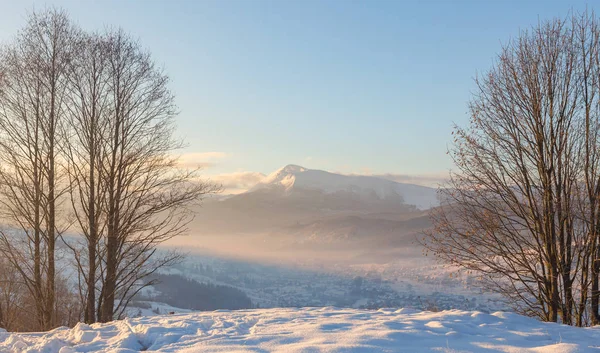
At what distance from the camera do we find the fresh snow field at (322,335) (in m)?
5.97

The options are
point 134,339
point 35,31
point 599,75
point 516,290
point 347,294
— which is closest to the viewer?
point 134,339

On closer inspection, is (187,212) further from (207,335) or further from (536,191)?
(536,191)

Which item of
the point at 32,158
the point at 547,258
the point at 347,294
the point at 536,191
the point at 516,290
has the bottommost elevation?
the point at 347,294

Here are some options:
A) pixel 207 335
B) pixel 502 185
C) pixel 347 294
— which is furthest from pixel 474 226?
pixel 347 294

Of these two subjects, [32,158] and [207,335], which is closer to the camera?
[207,335]

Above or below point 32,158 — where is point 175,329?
below

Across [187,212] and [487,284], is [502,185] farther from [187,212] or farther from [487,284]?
[187,212]

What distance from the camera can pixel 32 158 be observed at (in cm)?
1403

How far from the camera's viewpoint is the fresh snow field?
597 cm

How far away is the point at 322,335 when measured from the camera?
6.57m

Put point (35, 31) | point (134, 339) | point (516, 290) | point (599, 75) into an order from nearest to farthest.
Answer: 1. point (134, 339)
2. point (599, 75)
3. point (516, 290)
4. point (35, 31)

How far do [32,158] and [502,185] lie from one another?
46.9ft

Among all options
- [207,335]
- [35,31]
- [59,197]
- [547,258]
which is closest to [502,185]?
[547,258]

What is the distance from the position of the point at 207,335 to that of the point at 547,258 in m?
8.93
